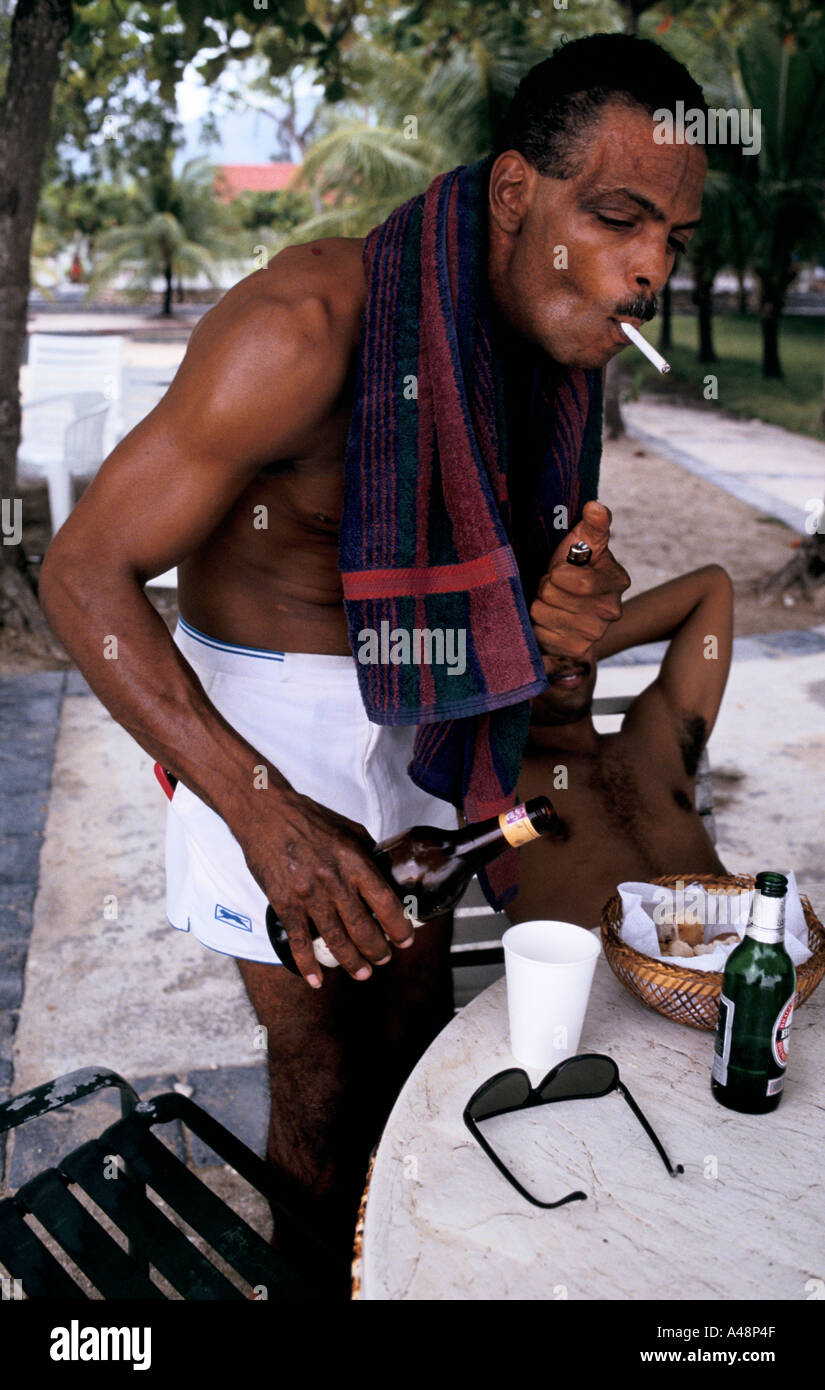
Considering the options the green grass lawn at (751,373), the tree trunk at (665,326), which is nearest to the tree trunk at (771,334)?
the green grass lawn at (751,373)

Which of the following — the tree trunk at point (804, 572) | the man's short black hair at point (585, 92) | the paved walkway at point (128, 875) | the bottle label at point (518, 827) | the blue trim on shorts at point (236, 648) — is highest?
the man's short black hair at point (585, 92)

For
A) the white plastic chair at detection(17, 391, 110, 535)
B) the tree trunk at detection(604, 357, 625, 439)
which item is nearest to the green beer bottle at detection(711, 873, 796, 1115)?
the white plastic chair at detection(17, 391, 110, 535)

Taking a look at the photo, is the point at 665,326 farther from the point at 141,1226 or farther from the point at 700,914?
the point at 141,1226

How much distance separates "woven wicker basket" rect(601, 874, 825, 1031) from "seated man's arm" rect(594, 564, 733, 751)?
1.11m

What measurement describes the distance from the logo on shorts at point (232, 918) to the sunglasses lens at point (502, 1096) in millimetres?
636

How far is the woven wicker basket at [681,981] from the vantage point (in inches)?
59.6

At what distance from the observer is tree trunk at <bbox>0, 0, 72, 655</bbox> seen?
16.5 ft

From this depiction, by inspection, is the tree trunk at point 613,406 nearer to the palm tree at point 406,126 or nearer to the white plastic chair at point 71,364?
the palm tree at point 406,126

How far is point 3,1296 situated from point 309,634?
106cm

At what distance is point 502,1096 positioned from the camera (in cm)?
138

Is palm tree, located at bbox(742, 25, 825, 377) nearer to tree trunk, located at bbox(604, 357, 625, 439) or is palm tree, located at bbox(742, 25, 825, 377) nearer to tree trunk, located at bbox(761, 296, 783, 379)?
tree trunk, located at bbox(761, 296, 783, 379)

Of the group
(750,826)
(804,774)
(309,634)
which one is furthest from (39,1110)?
(804,774)

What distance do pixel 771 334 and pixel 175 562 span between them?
1837 cm

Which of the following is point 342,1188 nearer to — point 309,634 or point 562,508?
point 309,634
